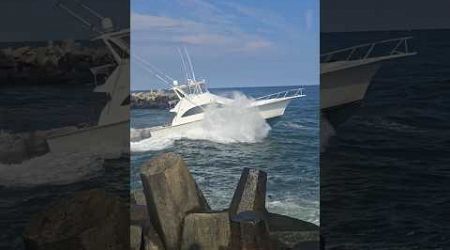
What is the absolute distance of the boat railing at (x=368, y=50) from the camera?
15.4ft

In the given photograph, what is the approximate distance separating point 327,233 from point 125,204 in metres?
1.61

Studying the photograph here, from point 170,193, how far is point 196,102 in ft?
2.37

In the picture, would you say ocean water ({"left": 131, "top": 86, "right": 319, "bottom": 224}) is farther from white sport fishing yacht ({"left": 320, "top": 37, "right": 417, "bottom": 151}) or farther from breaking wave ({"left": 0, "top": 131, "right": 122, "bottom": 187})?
breaking wave ({"left": 0, "top": 131, "right": 122, "bottom": 187})

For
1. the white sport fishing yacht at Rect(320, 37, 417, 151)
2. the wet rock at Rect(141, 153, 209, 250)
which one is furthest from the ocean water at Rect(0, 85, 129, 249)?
the white sport fishing yacht at Rect(320, 37, 417, 151)

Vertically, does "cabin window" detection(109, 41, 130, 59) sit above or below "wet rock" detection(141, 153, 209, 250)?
above

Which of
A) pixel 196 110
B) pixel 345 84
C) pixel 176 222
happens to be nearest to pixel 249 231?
pixel 176 222

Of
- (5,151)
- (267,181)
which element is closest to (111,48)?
(5,151)

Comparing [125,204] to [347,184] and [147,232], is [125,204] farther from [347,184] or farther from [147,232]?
[347,184]

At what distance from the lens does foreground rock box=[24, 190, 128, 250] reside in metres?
4.58

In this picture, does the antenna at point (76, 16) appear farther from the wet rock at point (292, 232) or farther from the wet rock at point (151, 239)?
the wet rock at point (292, 232)

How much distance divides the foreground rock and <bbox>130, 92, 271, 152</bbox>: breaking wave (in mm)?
517

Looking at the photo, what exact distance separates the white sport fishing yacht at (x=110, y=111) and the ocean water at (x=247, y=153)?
0.17m

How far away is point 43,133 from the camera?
4.75 metres

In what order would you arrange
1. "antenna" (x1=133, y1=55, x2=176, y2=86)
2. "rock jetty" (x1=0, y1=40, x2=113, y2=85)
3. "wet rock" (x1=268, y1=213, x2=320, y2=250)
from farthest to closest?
"rock jetty" (x1=0, y1=40, x2=113, y2=85) < "wet rock" (x1=268, y1=213, x2=320, y2=250) < "antenna" (x1=133, y1=55, x2=176, y2=86)
